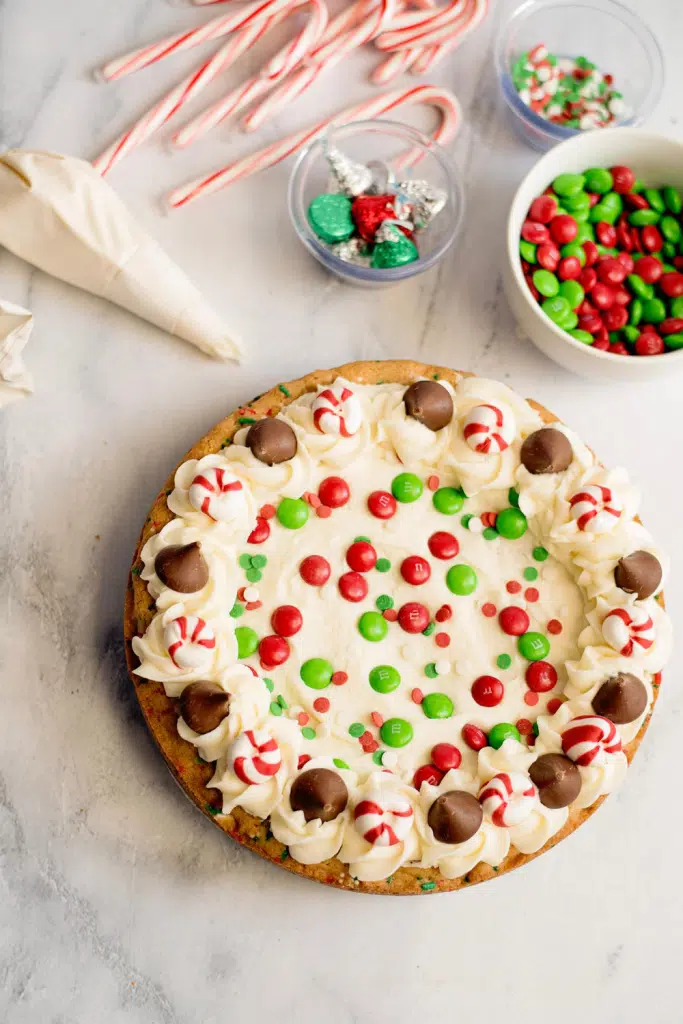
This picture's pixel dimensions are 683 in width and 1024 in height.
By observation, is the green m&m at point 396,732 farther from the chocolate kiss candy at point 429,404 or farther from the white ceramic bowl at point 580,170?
the white ceramic bowl at point 580,170

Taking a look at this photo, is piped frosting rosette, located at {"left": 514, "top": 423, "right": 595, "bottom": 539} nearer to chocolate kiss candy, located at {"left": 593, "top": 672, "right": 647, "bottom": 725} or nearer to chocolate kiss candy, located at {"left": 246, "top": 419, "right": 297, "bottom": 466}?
chocolate kiss candy, located at {"left": 593, "top": 672, "right": 647, "bottom": 725}

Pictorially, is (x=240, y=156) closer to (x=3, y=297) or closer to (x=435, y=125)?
(x=435, y=125)

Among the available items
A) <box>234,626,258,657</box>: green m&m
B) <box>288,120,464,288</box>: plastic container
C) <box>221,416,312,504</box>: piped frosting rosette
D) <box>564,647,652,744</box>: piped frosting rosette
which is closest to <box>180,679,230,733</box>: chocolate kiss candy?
<box>234,626,258,657</box>: green m&m

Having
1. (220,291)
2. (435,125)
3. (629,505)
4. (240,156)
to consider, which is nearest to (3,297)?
(220,291)

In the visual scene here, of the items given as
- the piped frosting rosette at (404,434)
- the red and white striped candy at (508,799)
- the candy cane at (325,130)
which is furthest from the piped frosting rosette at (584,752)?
the candy cane at (325,130)

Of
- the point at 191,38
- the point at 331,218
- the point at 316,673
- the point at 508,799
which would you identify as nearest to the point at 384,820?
the point at 508,799

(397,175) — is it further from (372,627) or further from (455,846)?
(455,846)
